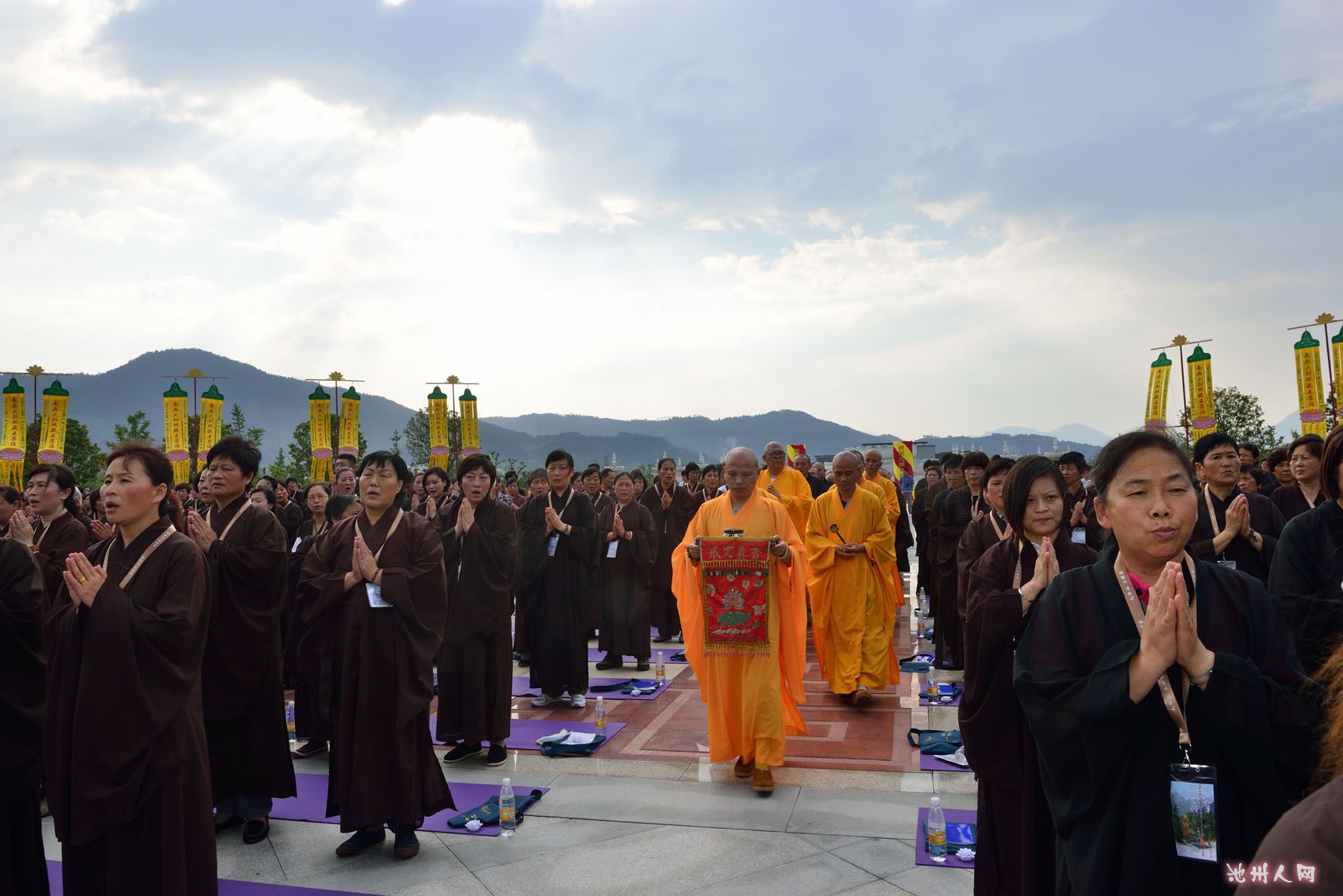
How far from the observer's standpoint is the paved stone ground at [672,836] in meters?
4.26

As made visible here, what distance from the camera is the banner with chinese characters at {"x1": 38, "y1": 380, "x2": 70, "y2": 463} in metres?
17.2

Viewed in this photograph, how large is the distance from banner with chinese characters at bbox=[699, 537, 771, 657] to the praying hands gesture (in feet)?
11.9

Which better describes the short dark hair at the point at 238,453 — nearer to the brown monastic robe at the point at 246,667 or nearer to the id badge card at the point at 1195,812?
the brown monastic robe at the point at 246,667

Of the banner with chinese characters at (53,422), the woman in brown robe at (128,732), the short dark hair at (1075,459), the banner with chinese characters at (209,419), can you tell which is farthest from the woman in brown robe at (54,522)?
the banner with chinese characters at (53,422)

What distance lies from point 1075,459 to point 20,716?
278 inches

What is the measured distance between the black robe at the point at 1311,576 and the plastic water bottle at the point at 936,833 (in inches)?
72.2

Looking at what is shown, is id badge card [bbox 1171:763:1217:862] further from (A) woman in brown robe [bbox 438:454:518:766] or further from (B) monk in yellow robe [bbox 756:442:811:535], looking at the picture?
(B) monk in yellow robe [bbox 756:442:811:535]

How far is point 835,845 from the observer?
460 centimetres

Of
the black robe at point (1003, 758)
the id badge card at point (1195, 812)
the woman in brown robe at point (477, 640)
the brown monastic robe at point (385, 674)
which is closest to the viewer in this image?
the id badge card at point (1195, 812)

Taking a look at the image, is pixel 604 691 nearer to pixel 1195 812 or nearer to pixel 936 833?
pixel 936 833

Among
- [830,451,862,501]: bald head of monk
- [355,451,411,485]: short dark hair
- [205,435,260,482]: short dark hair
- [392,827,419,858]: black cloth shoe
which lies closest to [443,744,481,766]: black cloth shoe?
[392,827,419,858]: black cloth shoe

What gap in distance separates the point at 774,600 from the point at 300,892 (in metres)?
3.27

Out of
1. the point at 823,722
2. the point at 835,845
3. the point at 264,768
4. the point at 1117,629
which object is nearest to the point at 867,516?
the point at 823,722

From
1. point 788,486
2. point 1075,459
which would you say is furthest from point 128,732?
point 788,486
